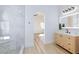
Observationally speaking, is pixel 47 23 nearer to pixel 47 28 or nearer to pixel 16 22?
pixel 47 28

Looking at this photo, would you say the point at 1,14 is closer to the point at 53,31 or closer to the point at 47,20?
the point at 47,20

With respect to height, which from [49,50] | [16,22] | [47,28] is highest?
[16,22]

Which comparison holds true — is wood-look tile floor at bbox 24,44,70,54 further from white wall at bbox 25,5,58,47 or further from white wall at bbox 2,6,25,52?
white wall at bbox 2,6,25,52

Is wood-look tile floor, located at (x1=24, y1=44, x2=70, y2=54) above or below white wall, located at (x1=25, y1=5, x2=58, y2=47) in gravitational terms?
below

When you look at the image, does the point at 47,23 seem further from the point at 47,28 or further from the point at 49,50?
the point at 49,50

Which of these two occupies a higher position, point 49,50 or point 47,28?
point 47,28

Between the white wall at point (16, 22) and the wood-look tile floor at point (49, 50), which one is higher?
the white wall at point (16, 22)

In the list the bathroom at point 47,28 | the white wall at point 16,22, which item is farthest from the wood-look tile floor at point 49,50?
the white wall at point 16,22

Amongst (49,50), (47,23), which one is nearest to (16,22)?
(47,23)

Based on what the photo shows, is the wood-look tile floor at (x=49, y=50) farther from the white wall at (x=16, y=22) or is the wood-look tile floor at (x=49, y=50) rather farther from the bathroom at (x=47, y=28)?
the white wall at (x=16, y=22)

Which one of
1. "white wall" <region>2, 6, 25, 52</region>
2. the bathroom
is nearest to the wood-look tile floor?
the bathroom

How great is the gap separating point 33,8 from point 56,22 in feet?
1.45

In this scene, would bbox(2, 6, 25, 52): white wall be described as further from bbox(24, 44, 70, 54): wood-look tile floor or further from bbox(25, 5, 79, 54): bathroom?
bbox(24, 44, 70, 54): wood-look tile floor
